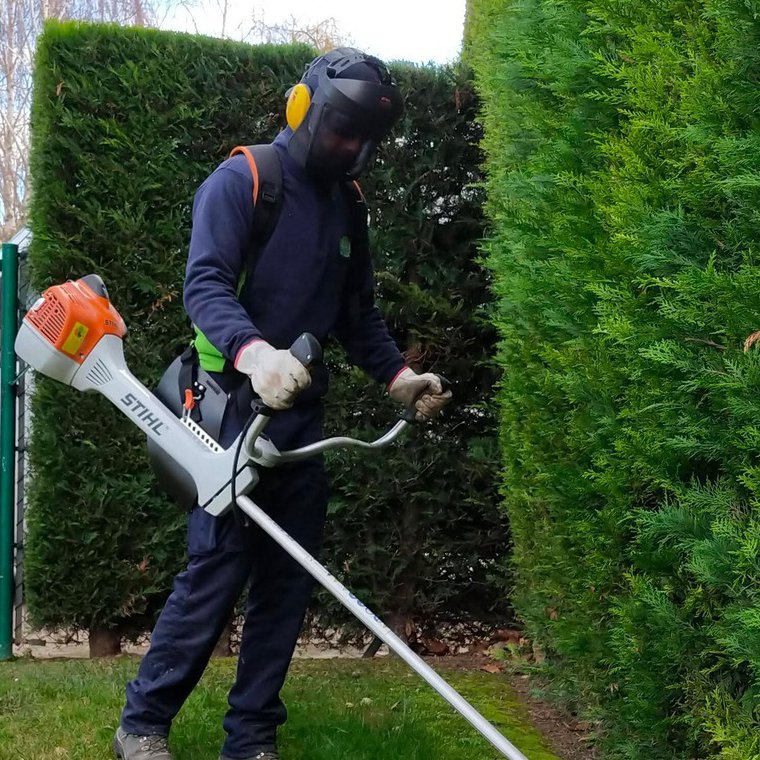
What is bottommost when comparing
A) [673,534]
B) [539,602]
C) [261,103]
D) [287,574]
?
[539,602]

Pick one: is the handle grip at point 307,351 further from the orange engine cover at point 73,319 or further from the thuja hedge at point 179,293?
the thuja hedge at point 179,293

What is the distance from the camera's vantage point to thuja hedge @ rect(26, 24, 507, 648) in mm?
4840

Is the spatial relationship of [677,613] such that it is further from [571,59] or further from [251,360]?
[571,59]

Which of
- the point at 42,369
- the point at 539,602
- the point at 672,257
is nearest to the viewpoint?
the point at 672,257

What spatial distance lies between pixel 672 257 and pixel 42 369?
194cm

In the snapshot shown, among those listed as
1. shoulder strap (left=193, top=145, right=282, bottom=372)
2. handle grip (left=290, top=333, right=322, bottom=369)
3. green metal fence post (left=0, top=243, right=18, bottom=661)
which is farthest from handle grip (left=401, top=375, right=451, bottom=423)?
green metal fence post (left=0, top=243, right=18, bottom=661)

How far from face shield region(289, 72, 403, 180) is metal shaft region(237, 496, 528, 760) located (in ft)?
3.39

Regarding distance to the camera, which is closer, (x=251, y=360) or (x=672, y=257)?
(x=672, y=257)

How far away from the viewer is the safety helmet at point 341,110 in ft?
9.05

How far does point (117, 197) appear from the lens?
4859mm

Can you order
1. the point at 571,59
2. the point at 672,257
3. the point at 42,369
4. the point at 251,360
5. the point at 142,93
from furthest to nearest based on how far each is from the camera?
the point at 142,93, the point at 42,369, the point at 571,59, the point at 251,360, the point at 672,257

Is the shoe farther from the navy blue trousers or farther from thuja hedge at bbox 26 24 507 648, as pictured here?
thuja hedge at bbox 26 24 507 648

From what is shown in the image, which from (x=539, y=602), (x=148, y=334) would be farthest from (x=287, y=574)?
(x=148, y=334)

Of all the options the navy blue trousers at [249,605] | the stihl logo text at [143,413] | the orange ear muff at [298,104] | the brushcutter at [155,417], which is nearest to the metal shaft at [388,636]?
the brushcutter at [155,417]
